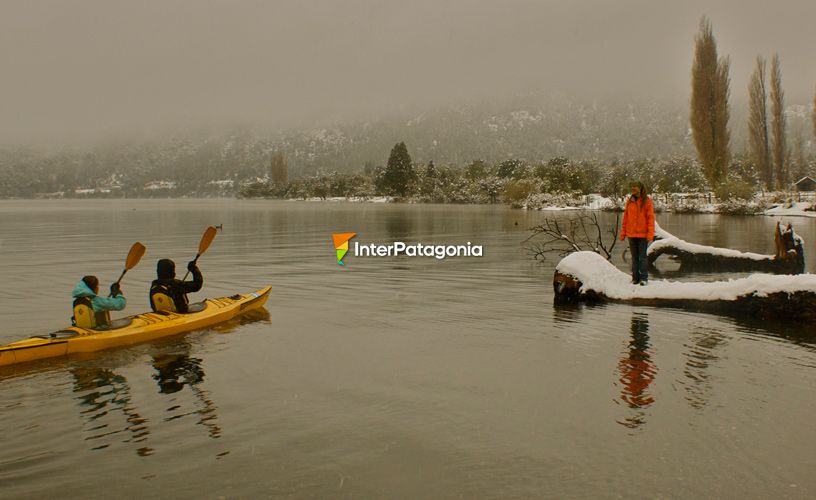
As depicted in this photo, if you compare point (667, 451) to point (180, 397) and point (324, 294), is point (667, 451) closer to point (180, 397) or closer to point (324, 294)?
point (180, 397)

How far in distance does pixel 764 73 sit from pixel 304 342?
8930 cm

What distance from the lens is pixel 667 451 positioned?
25.5 feet

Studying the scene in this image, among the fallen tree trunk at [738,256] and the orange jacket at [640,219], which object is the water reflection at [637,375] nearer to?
the orange jacket at [640,219]

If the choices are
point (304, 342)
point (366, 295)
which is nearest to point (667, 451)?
point (304, 342)

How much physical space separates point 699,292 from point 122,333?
46.1 feet

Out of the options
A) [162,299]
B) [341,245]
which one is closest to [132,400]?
[162,299]

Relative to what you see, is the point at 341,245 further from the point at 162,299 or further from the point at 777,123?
the point at 777,123

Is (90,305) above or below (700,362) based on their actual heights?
above

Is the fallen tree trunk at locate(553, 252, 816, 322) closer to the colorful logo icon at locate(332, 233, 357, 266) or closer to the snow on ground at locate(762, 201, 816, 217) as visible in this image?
the colorful logo icon at locate(332, 233, 357, 266)

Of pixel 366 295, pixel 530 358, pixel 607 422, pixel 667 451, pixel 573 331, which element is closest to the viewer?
pixel 667 451

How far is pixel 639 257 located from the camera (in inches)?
701

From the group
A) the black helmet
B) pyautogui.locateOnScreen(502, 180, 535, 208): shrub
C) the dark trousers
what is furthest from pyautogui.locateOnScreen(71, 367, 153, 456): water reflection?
pyautogui.locateOnScreen(502, 180, 535, 208): shrub

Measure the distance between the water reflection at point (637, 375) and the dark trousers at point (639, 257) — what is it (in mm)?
3501

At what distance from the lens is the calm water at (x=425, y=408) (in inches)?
279
